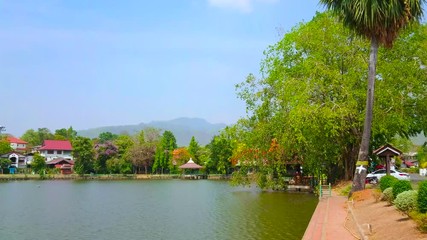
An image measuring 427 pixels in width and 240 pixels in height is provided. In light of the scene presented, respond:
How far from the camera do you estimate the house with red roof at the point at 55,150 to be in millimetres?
109000

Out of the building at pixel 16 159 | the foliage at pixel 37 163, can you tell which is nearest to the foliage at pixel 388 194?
the foliage at pixel 37 163

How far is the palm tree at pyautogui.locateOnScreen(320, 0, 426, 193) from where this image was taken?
72.1ft

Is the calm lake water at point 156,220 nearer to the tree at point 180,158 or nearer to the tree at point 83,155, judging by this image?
the tree at point 83,155

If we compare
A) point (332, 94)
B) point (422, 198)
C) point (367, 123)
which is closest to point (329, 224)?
point (422, 198)

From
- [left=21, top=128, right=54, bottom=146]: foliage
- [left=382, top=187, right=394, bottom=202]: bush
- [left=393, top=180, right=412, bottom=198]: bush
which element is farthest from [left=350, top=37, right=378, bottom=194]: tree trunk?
[left=21, top=128, right=54, bottom=146]: foliage

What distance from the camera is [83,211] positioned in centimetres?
3119

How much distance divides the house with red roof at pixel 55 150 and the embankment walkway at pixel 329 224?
97.0 meters

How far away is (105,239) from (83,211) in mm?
12237

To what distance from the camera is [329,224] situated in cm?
1681

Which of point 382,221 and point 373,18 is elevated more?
point 373,18

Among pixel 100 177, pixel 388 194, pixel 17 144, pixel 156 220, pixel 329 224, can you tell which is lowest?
pixel 156 220

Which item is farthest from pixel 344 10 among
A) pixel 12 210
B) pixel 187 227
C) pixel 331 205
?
pixel 12 210

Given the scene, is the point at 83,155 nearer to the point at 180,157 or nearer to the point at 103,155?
the point at 103,155

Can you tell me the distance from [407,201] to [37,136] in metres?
159
